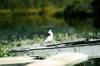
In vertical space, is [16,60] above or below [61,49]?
below

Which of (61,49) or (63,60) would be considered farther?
(61,49)

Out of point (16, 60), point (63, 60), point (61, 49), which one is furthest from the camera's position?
point (61, 49)

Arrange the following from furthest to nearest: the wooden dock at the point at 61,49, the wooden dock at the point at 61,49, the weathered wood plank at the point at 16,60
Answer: the wooden dock at the point at 61,49
the wooden dock at the point at 61,49
the weathered wood plank at the point at 16,60

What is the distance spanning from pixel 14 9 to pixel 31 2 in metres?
3.10

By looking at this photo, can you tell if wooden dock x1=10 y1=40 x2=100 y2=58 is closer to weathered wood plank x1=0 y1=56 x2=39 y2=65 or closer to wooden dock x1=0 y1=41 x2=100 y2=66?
wooden dock x1=0 y1=41 x2=100 y2=66

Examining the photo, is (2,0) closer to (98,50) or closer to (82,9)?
(82,9)

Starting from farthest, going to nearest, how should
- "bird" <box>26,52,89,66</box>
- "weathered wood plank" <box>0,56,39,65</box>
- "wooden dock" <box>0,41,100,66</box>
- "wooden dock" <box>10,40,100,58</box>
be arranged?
"wooden dock" <box>10,40,100,58</box> → "wooden dock" <box>0,41,100,66</box> → "weathered wood plank" <box>0,56,39,65</box> → "bird" <box>26,52,89,66</box>

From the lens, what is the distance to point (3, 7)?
244 ft

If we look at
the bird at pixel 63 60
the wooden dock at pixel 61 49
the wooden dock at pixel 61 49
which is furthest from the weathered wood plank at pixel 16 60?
the bird at pixel 63 60

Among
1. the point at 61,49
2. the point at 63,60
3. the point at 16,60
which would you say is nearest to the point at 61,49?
the point at 61,49

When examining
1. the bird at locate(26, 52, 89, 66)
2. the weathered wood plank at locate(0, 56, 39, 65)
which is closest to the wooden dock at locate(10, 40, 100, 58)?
the weathered wood plank at locate(0, 56, 39, 65)

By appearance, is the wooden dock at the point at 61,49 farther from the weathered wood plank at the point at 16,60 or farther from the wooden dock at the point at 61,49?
the weathered wood plank at the point at 16,60

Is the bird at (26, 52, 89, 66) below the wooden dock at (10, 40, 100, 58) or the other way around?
below

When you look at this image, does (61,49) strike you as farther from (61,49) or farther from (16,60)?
(16,60)
